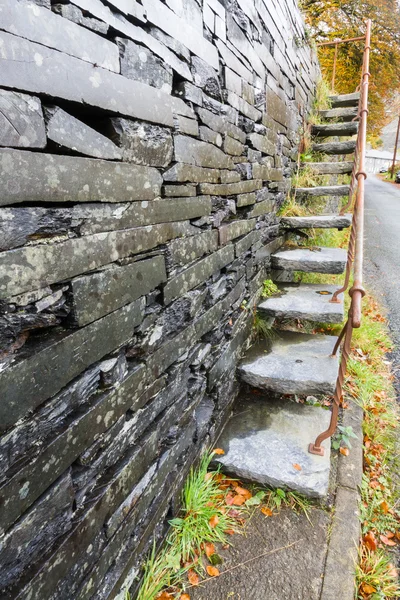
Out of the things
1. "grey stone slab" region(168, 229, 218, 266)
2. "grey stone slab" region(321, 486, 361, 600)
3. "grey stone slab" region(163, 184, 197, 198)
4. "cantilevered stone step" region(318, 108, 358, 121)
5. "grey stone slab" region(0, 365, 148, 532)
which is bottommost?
"grey stone slab" region(321, 486, 361, 600)

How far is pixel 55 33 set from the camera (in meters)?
0.89

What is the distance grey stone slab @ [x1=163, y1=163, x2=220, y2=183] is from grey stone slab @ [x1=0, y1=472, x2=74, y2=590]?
1.12 meters

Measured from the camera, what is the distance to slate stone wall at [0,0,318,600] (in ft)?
2.82

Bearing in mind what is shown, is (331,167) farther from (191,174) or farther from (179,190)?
(179,190)

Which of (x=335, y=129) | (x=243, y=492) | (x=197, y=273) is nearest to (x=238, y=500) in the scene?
(x=243, y=492)

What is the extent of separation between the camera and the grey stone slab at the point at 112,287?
1044mm

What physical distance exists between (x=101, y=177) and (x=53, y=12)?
391 millimetres

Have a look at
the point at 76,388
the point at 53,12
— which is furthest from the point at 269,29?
the point at 76,388

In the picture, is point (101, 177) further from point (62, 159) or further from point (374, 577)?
point (374, 577)

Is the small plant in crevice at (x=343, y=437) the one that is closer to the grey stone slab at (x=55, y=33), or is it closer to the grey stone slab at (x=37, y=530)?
the grey stone slab at (x=37, y=530)

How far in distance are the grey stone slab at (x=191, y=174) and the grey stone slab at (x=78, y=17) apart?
19.8 inches

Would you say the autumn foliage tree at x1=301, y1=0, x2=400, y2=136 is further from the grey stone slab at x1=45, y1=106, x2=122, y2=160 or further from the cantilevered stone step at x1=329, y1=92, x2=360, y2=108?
the grey stone slab at x1=45, y1=106, x2=122, y2=160

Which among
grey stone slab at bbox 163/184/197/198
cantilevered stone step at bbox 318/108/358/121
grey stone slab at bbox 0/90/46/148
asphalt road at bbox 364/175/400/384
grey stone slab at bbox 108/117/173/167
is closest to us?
grey stone slab at bbox 0/90/46/148

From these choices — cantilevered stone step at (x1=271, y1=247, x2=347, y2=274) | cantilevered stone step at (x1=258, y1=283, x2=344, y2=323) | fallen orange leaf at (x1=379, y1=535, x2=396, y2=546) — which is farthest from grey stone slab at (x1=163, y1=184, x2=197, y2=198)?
fallen orange leaf at (x1=379, y1=535, x2=396, y2=546)
